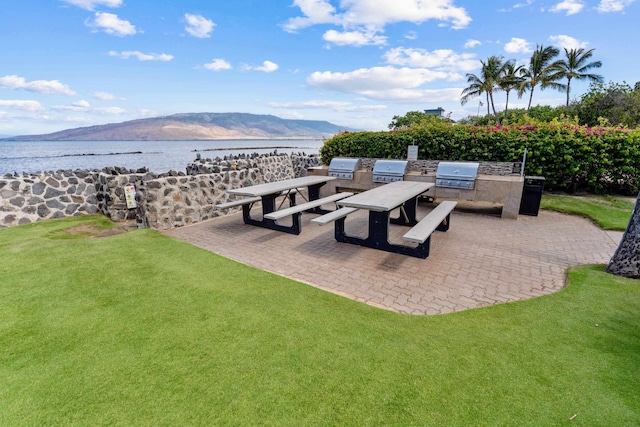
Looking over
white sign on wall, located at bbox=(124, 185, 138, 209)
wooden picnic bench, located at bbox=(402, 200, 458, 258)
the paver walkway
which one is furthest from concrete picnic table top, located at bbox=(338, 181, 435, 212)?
white sign on wall, located at bbox=(124, 185, 138, 209)

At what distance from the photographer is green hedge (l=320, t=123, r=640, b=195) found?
8.20 metres

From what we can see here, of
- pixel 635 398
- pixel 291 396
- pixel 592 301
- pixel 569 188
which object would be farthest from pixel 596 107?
pixel 291 396

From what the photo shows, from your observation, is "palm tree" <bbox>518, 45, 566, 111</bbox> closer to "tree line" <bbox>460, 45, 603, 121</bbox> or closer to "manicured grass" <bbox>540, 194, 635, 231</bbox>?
"tree line" <bbox>460, 45, 603, 121</bbox>

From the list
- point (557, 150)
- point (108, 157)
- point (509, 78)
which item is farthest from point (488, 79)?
point (108, 157)

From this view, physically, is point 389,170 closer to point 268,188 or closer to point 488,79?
point 268,188

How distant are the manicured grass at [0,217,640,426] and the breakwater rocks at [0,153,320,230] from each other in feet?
9.30

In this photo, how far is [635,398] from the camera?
2.03 meters

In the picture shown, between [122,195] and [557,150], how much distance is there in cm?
1194

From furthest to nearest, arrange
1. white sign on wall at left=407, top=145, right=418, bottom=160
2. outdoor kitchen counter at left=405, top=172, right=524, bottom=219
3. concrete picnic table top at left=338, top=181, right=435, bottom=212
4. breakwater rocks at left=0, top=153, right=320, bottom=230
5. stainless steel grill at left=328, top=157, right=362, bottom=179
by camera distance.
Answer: white sign on wall at left=407, top=145, right=418, bottom=160 → stainless steel grill at left=328, top=157, right=362, bottom=179 → outdoor kitchen counter at left=405, top=172, right=524, bottom=219 → breakwater rocks at left=0, top=153, right=320, bottom=230 → concrete picnic table top at left=338, top=181, right=435, bottom=212

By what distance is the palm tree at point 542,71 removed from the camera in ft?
100

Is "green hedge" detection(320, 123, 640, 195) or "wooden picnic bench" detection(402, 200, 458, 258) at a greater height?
"green hedge" detection(320, 123, 640, 195)

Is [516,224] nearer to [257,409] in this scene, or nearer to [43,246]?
[257,409]

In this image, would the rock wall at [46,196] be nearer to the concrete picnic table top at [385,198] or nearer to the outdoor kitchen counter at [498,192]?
the concrete picnic table top at [385,198]

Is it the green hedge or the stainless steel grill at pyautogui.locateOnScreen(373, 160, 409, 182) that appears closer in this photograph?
the green hedge
